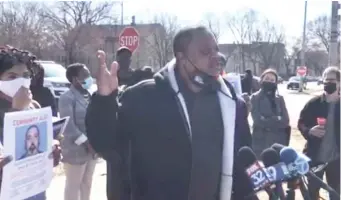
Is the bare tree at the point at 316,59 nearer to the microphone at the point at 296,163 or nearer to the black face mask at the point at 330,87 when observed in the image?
the black face mask at the point at 330,87

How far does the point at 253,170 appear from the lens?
274 cm

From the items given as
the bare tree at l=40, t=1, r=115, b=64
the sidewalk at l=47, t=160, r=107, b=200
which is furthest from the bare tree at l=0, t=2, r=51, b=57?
the sidewalk at l=47, t=160, r=107, b=200

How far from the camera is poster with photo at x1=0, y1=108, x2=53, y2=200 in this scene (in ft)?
9.32

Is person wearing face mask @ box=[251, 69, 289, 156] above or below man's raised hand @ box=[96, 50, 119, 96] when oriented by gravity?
below

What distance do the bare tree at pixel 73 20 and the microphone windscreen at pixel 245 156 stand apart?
4979 cm

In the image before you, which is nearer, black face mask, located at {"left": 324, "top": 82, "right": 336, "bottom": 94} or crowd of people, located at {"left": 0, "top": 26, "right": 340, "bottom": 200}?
crowd of people, located at {"left": 0, "top": 26, "right": 340, "bottom": 200}

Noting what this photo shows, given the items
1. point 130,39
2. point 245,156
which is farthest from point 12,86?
point 130,39

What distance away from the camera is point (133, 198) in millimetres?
2887

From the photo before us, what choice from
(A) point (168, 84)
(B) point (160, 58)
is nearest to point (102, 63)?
(A) point (168, 84)

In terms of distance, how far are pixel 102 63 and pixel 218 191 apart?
0.93 metres

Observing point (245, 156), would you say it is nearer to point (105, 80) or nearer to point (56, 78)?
point (105, 80)

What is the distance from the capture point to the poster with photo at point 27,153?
2840 millimetres

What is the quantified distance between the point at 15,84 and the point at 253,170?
4.93 feet

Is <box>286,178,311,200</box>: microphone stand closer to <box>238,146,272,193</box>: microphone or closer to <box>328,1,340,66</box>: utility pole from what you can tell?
<box>238,146,272,193</box>: microphone
